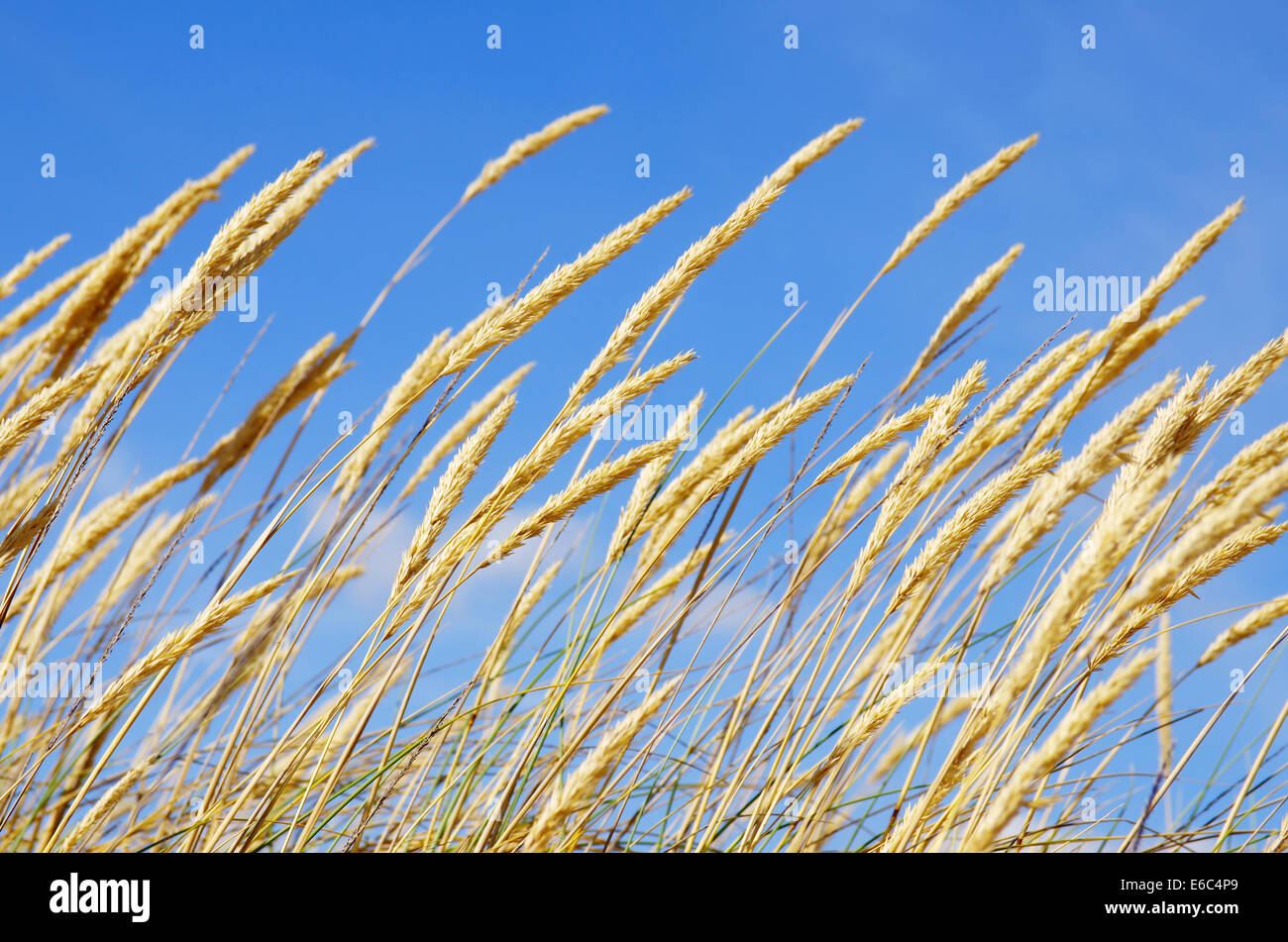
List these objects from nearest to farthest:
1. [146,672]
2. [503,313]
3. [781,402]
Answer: [146,672], [503,313], [781,402]

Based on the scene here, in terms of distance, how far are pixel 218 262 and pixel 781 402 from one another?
A: 1.07 meters

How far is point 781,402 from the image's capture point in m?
1.80

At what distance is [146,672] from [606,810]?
0.83 m

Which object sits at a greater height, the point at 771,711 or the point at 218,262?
the point at 218,262
